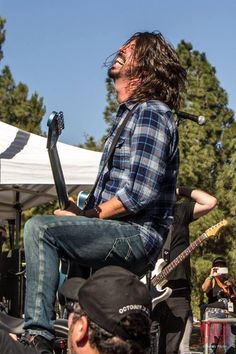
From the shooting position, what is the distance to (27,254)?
3.20 metres

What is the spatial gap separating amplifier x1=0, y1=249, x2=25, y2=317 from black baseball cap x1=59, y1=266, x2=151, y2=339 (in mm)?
5392

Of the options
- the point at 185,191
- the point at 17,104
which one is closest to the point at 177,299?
the point at 185,191

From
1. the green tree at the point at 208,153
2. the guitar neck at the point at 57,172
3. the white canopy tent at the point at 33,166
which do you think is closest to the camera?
the guitar neck at the point at 57,172

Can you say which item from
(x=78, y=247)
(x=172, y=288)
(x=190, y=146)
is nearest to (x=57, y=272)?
(x=78, y=247)

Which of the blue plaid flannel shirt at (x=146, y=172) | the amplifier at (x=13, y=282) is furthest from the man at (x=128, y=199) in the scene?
the amplifier at (x=13, y=282)

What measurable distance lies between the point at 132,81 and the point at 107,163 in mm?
456

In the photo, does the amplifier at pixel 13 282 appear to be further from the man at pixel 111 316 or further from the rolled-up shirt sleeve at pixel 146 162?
the man at pixel 111 316

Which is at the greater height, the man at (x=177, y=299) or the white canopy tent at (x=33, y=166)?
the white canopy tent at (x=33, y=166)

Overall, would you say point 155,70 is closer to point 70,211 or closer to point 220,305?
point 70,211

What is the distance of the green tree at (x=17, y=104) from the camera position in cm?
1886

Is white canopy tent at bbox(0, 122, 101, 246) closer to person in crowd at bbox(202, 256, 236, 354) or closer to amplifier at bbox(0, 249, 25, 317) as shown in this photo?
amplifier at bbox(0, 249, 25, 317)

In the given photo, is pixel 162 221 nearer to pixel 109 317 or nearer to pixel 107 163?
pixel 107 163

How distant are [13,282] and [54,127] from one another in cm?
484

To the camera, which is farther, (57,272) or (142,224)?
(142,224)
